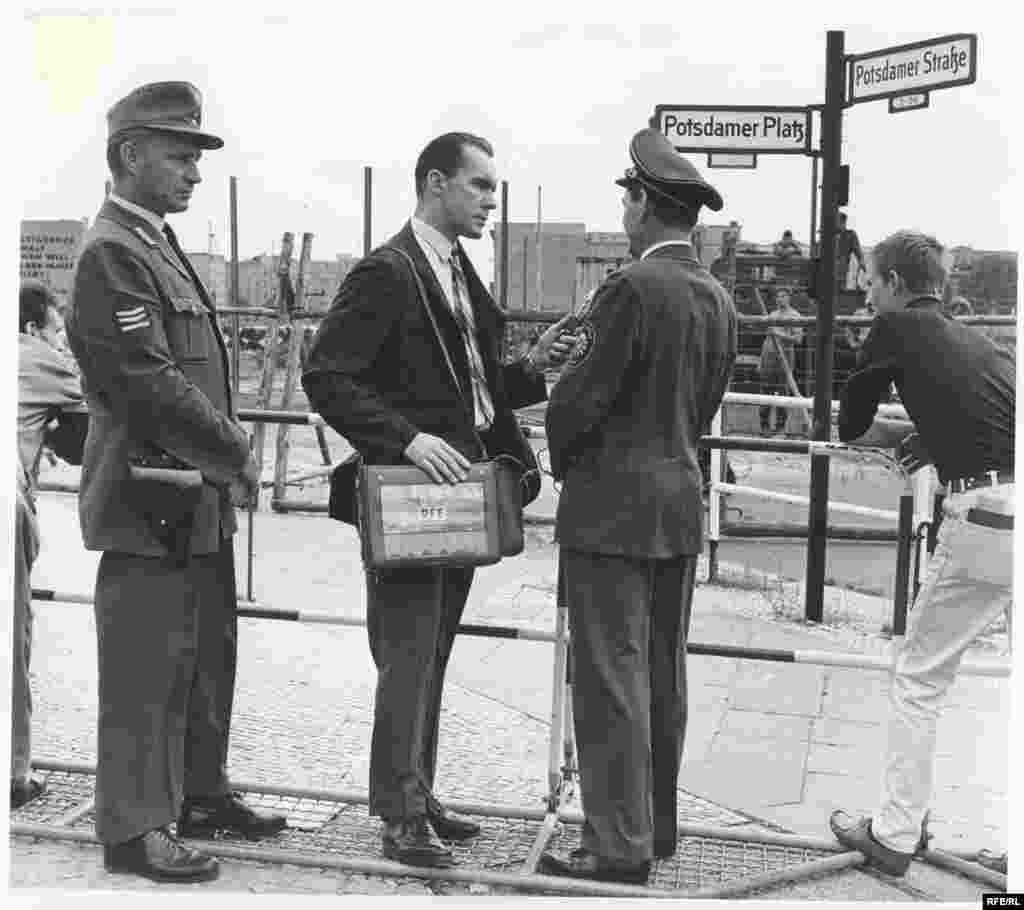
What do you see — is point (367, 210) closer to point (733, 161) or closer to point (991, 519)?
point (733, 161)

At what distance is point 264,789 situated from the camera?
186 inches

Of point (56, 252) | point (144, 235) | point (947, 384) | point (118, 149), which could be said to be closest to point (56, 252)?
point (56, 252)

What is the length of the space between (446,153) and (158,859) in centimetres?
207

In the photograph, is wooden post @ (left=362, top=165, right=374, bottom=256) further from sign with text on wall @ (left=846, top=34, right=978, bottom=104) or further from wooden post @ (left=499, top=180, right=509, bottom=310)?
sign with text on wall @ (left=846, top=34, right=978, bottom=104)

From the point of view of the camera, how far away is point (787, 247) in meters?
17.5

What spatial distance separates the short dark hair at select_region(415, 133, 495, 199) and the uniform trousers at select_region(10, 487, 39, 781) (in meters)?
1.55

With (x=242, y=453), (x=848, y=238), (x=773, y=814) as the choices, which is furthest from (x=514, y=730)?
(x=848, y=238)

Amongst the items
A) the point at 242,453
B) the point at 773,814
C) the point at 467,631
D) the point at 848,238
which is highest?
the point at 848,238

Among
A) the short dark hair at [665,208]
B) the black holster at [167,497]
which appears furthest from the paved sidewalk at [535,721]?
the short dark hair at [665,208]

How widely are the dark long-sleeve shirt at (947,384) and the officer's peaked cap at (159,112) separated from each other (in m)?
1.95

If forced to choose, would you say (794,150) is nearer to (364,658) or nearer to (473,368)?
(364,658)

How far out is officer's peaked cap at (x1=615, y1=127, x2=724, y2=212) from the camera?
13.5ft

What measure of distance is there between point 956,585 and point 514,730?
2150 millimetres

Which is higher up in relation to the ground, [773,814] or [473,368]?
[473,368]
